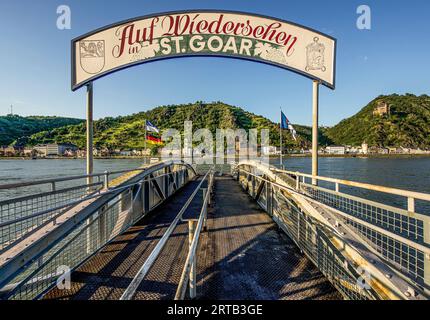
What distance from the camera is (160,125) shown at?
10569 cm

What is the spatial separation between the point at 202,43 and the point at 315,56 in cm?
256

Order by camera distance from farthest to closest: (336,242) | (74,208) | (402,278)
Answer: (74,208)
(336,242)
(402,278)

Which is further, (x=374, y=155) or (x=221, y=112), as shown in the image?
(x=221, y=112)

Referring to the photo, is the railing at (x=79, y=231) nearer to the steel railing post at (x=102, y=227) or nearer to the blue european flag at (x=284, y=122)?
the steel railing post at (x=102, y=227)

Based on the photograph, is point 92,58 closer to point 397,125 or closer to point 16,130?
point 397,125

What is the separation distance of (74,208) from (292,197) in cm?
424

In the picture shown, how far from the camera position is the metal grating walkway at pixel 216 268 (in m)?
2.89

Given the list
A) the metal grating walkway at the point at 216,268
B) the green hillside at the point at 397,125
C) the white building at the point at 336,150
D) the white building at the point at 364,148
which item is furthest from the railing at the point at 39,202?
the white building at the point at 336,150

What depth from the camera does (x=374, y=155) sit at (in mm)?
109500

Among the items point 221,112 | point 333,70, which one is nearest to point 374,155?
point 221,112

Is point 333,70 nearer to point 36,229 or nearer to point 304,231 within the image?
point 304,231

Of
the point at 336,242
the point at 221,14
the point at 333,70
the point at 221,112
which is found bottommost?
the point at 336,242

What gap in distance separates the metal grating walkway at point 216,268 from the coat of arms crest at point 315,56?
3.86 m

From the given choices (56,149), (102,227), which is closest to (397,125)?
(102,227)
